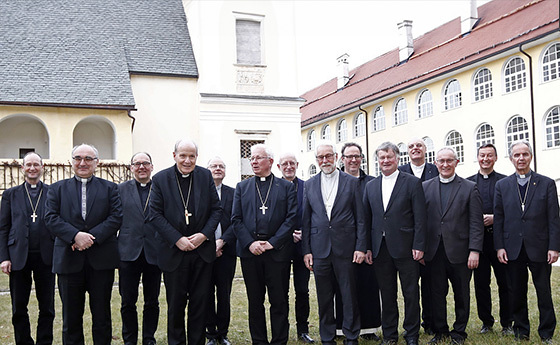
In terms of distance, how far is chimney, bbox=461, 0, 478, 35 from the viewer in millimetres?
35250

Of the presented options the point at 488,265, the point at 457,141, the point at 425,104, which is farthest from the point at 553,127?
the point at 488,265

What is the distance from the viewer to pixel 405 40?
4022cm

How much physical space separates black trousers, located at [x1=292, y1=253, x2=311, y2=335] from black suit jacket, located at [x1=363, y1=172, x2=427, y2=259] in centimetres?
119

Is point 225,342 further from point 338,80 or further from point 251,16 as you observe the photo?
point 338,80

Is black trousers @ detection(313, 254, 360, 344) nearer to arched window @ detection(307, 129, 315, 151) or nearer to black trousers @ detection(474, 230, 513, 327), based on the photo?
black trousers @ detection(474, 230, 513, 327)

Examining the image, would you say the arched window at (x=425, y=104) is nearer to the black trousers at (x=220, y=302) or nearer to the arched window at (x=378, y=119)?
the arched window at (x=378, y=119)

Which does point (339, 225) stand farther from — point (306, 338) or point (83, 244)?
point (83, 244)

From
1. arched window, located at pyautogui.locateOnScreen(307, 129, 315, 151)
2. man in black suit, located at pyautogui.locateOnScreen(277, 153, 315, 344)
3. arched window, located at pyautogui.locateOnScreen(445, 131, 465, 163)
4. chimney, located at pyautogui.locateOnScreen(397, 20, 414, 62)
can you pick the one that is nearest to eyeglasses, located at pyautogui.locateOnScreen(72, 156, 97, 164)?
man in black suit, located at pyautogui.locateOnScreen(277, 153, 315, 344)

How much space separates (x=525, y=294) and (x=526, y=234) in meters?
0.69

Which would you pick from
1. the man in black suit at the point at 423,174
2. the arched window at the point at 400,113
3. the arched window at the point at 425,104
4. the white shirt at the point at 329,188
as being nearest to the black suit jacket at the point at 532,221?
the man in black suit at the point at 423,174

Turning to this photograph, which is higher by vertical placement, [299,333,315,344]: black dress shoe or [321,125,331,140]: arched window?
[321,125,331,140]: arched window

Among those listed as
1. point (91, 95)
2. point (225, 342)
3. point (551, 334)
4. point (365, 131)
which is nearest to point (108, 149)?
point (91, 95)

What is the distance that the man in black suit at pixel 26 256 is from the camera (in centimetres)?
655

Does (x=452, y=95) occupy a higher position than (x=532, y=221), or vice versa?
(x=452, y=95)
